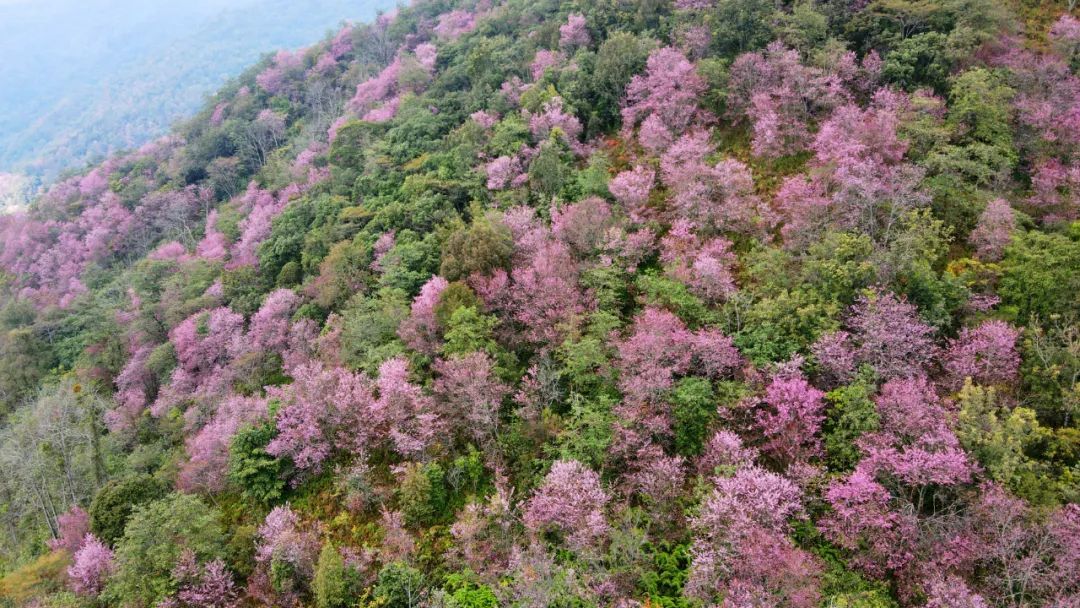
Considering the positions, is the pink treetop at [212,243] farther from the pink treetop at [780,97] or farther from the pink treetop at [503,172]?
the pink treetop at [780,97]

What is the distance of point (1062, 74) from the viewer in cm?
2933

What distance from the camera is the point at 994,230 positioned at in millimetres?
23766

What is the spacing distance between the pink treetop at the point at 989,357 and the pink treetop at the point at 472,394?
1830 cm

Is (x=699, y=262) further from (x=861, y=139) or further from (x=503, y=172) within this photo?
(x=503, y=172)

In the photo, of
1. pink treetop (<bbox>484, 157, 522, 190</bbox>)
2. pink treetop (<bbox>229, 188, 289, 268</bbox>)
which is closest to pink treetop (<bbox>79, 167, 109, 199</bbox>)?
pink treetop (<bbox>229, 188, 289, 268</bbox>)

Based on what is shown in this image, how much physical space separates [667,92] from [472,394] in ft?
80.7

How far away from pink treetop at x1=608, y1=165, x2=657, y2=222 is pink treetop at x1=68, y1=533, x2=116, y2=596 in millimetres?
31281

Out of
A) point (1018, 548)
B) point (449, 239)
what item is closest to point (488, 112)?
point (449, 239)

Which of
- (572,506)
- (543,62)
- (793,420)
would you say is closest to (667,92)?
(543,62)

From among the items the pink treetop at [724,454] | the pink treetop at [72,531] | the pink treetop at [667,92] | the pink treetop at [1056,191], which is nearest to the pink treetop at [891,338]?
the pink treetop at [724,454]

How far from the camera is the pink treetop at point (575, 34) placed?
46706mm

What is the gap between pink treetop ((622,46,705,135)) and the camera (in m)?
35.6

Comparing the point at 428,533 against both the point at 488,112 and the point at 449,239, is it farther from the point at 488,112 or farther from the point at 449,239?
the point at 488,112

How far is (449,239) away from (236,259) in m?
28.6
